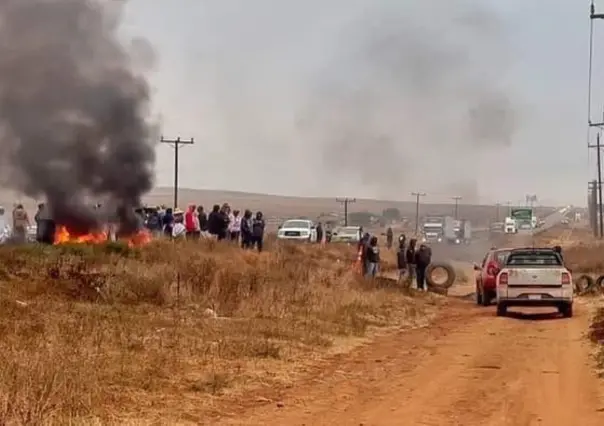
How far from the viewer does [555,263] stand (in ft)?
80.5

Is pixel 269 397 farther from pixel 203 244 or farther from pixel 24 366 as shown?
pixel 203 244

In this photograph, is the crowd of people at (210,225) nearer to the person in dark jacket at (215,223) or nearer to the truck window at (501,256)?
the person in dark jacket at (215,223)

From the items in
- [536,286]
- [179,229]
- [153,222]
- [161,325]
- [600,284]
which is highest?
[153,222]

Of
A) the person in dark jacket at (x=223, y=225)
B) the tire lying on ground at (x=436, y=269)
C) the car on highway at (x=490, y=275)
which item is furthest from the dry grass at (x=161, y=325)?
the tire lying on ground at (x=436, y=269)

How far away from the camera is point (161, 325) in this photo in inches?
668

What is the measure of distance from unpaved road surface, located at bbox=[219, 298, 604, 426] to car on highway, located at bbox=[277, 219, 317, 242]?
111ft

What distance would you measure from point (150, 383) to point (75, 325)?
4029 mm

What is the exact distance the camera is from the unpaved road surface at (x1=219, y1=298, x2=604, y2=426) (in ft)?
35.1

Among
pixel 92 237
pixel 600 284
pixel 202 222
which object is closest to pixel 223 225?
pixel 202 222

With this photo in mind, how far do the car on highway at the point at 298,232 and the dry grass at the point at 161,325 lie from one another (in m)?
22.6

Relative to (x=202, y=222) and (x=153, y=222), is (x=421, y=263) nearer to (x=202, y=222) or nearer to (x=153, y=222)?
(x=202, y=222)

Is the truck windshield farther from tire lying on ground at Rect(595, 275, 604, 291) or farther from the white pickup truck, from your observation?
tire lying on ground at Rect(595, 275, 604, 291)

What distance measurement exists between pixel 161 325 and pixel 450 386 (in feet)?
19.2

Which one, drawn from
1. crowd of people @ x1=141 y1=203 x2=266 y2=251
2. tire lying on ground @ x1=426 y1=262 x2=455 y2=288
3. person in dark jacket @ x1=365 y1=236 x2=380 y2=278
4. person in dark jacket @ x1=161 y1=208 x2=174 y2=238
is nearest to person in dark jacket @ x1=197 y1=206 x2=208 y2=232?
crowd of people @ x1=141 y1=203 x2=266 y2=251
